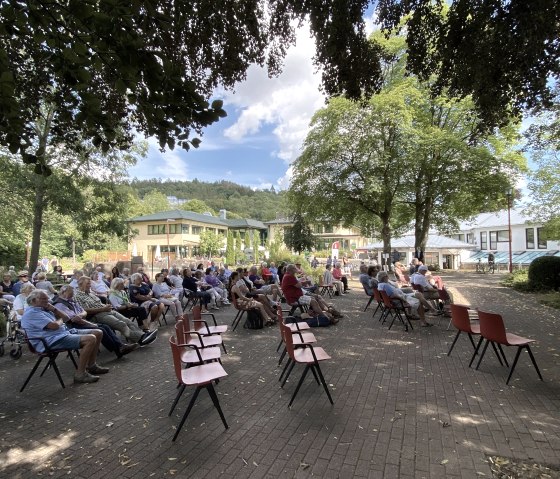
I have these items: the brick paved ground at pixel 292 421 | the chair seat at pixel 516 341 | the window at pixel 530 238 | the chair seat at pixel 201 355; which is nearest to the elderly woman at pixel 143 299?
the brick paved ground at pixel 292 421

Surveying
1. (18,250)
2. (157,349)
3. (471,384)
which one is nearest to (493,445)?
(471,384)

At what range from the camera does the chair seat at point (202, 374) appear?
3813mm

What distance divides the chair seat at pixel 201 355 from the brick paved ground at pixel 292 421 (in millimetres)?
443

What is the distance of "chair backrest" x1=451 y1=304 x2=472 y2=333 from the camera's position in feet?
19.4

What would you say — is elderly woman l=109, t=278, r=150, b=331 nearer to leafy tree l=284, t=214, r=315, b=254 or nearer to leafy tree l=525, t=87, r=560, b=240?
leafy tree l=525, t=87, r=560, b=240

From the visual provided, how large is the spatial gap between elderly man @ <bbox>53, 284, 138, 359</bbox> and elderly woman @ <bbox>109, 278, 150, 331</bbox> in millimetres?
1171

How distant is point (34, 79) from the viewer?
5.19 metres

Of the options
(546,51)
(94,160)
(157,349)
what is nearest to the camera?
(546,51)

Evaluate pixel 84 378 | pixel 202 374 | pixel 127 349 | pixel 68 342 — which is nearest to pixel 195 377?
pixel 202 374

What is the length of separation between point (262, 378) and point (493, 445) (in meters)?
2.89

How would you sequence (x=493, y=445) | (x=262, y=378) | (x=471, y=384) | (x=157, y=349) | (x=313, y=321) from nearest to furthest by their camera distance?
(x=493, y=445) → (x=471, y=384) → (x=262, y=378) → (x=157, y=349) → (x=313, y=321)

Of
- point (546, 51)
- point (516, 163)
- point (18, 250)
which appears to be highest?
point (516, 163)

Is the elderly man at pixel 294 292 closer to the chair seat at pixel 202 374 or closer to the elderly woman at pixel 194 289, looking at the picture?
the elderly woman at pixel 194 289

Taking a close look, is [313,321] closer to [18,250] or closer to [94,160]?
[94,160]
